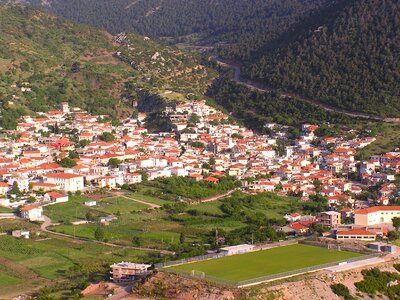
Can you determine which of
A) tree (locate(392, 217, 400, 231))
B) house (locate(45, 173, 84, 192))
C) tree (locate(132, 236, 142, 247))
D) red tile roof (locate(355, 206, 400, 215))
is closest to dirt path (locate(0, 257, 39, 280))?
tree (locate(132, 236, 142, 247))

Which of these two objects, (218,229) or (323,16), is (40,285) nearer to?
(218,229)

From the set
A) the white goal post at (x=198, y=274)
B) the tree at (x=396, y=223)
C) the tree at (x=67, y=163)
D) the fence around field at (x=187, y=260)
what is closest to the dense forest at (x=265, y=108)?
the tree at (x=67, y=163)

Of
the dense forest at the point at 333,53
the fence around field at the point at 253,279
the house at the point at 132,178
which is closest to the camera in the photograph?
the fence around field at the point at 253,279

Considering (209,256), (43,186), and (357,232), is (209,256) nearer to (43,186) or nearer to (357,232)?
(357,232)

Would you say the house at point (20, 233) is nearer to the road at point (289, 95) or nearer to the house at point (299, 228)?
the house at point (299, 228)

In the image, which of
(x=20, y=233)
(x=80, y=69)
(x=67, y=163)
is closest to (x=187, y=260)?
(x=20, y=233)

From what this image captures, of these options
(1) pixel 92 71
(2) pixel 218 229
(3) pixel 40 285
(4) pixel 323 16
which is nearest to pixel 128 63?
(1) pixel 92 71
